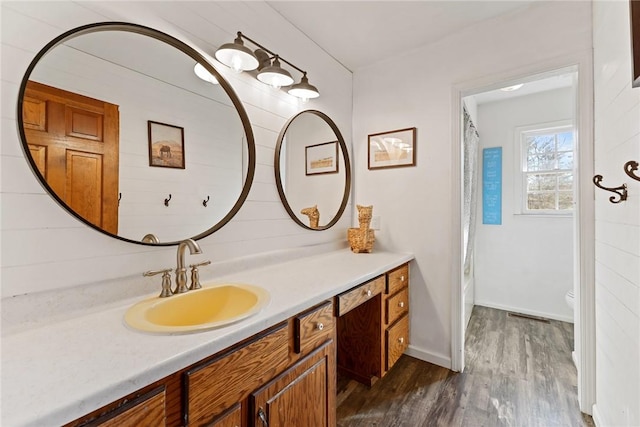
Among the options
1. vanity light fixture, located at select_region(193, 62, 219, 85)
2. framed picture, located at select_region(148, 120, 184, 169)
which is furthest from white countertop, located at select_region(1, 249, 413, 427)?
vanity light fixture, located at select_region(193, 62, 219, 85)

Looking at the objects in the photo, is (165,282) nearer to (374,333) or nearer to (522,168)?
Result: (374,333)

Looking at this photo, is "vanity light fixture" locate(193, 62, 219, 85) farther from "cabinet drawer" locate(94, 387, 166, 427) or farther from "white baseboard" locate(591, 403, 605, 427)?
"white baseboard" locate(591, 403, 605, 427)

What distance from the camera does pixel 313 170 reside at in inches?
83.2

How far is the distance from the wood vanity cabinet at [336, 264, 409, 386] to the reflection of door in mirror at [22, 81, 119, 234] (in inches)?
52.9

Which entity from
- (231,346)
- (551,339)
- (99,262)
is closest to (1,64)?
(99,262)

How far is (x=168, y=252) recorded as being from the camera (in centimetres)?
126

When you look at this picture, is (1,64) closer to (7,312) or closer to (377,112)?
(7,312)

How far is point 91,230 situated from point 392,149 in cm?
198

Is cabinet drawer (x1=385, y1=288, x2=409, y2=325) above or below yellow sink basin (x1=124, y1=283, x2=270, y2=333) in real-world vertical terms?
below

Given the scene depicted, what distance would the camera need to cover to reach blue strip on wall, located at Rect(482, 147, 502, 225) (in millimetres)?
3230

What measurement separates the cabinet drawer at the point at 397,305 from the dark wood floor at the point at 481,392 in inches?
15.7

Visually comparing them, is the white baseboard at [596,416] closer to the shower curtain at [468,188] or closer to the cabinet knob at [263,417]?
the shower curtain at [468,188]

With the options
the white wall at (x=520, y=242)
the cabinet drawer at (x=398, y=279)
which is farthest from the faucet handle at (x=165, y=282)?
the white wall at (x=520, y=242)

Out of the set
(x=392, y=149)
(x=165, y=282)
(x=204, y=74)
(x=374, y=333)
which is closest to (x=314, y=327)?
(x=165, y=282)
